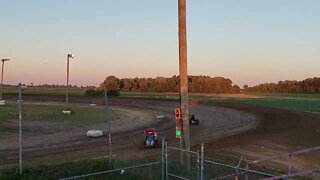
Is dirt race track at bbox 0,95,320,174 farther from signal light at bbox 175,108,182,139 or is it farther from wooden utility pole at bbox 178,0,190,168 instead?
signal light at bbox 175,108,182,139

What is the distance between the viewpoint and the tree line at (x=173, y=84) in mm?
145375

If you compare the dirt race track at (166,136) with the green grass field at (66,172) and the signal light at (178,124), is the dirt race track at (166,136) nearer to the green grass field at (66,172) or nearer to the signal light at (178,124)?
the green grass field at (66,172)

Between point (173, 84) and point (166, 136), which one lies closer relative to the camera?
point (166, 136)

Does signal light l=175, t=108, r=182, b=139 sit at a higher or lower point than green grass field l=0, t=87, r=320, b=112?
higher

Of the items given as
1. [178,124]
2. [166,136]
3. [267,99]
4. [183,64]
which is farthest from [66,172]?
[267,99]

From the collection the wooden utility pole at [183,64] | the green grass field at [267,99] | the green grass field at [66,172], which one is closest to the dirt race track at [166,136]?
the green grass field at [66,172]

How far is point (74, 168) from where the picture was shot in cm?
1559

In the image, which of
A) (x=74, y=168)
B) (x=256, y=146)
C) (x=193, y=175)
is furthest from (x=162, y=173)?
(x=256, y=146)

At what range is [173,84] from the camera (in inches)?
6058

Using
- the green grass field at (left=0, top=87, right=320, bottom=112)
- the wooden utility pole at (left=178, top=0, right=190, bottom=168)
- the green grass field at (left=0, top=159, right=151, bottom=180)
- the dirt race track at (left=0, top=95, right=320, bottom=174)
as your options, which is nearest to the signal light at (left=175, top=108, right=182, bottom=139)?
the wooden utility pole at (left=178, top=0, right=190, bottom=168)

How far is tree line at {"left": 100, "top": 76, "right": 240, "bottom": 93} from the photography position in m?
→ 145

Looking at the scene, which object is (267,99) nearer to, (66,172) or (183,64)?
(183,64)

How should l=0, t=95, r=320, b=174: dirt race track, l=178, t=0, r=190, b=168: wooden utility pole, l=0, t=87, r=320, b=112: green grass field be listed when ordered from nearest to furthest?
l=178, t=0, r=190, b=168: wooden utility pole, l=0, t=95, r=320, b=174: dirt race track, l=0, t=87, r=320, b=112: green grass field

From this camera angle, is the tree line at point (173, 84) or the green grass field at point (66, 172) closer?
the green grass field at point (66, 172)
